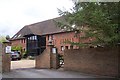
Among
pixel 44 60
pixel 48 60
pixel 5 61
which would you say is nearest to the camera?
pixel 5 61

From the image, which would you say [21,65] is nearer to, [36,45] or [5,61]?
[5,61]

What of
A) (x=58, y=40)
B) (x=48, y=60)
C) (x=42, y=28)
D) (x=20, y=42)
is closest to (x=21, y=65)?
→ (x=48, y=60)

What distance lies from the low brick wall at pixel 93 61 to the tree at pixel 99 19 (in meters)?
2.07

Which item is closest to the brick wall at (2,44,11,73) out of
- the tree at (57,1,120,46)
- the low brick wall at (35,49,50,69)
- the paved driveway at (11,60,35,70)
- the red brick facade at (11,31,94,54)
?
the low brick wall at (35,49,50,69)

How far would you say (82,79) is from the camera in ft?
59.2

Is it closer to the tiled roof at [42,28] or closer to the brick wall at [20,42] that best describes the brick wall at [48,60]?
the tiled roof at [42,28]

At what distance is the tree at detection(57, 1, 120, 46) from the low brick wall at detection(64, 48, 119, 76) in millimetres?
2072

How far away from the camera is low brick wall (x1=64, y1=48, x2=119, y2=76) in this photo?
65.1 feet

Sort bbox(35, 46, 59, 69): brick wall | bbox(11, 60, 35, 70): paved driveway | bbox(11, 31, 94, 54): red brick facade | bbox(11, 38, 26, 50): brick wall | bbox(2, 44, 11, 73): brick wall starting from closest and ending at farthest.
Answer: bbox(2, 44, 11, 73): brick wall, bbox(35, 46, 59, 69): brick wall, bbox(11, 60, 35, 70): paved driveway, bbox(11, 31, 94, 54): red brick facade, bbox(11, 38, 26, 50): brick wall

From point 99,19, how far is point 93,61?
6.69 meters

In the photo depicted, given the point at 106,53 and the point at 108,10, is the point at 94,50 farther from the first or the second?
the point at 108,10

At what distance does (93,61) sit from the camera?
21.8 metres

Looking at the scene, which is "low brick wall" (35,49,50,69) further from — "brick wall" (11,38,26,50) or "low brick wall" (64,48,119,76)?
"brick wall" (11,38,26,50)

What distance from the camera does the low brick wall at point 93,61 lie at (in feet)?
65.1
